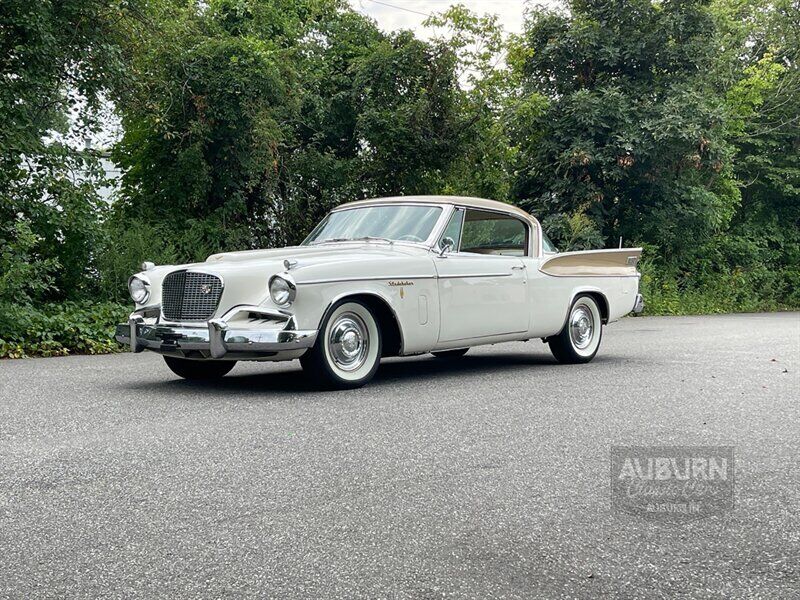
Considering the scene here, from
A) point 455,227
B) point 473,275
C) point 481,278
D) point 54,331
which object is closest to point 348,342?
point 473,275

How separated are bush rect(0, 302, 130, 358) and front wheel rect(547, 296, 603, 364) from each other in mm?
5303

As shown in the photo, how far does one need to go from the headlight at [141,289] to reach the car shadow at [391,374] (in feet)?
2.42

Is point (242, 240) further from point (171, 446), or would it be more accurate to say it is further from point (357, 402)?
point (171, 446)

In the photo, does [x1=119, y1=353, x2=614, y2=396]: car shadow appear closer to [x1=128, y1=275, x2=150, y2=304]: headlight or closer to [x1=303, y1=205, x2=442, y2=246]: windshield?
[x1=128, y1=275, x2=150, y2=304]: headlight

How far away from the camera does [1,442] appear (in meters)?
5.21

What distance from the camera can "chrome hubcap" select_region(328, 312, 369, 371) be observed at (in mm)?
7332

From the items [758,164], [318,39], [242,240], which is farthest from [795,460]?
[758,164]

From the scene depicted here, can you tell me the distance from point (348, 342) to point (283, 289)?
2.54 feet

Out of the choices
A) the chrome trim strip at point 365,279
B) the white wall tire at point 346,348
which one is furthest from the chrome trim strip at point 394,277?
the white wall tire at point 346,348

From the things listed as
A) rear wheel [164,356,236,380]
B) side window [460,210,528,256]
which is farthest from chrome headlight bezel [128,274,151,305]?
side window [460,210,528,256]

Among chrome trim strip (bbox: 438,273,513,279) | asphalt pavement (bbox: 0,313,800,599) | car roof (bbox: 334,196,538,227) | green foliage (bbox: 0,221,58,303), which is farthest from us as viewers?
green foliage (bbox: 0,221,58,303)

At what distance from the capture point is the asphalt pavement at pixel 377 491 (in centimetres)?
308

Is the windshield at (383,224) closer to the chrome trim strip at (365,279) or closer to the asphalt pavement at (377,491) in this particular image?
the chrome trim strip at (365,279)

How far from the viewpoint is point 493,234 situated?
915 centimetres
